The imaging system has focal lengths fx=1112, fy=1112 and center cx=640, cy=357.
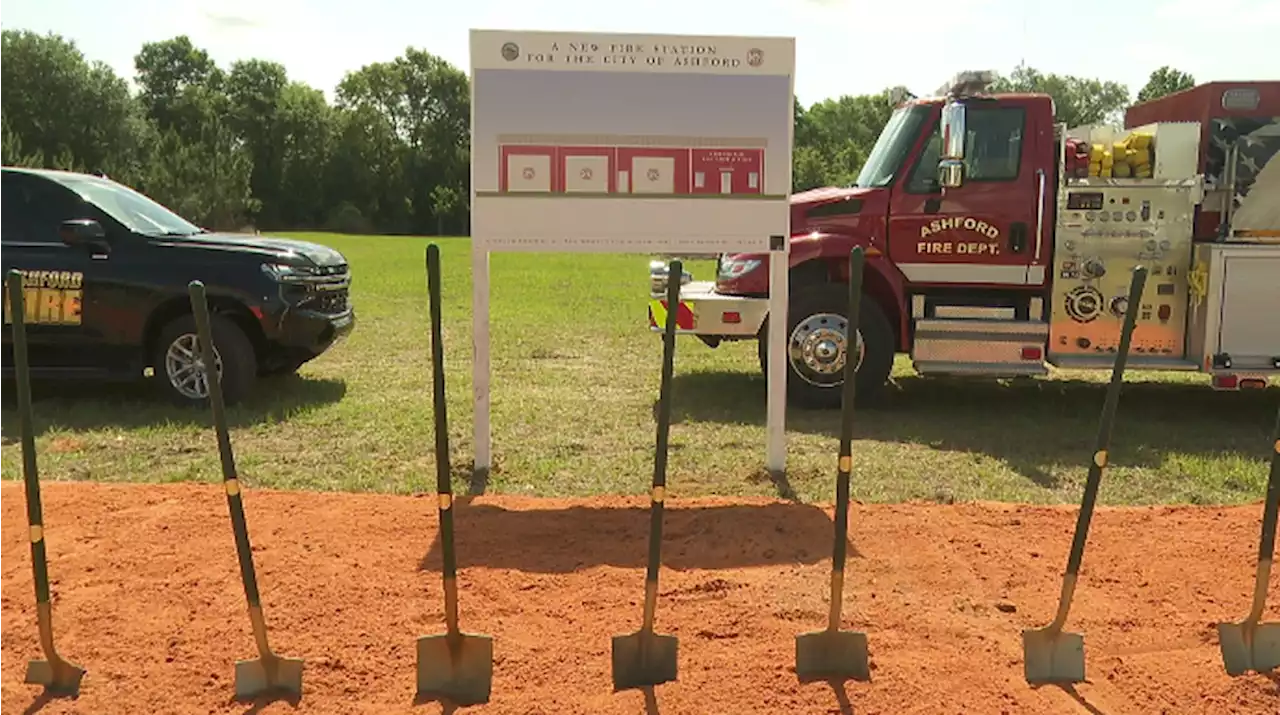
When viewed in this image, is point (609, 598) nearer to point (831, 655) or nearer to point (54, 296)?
point (831, 655)

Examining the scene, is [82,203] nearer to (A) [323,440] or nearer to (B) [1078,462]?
(A) [323,440]

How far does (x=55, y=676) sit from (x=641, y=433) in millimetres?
4932

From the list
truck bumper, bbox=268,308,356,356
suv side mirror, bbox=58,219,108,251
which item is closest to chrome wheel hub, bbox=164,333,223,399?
truck bumper, bbox=268,308,356,356

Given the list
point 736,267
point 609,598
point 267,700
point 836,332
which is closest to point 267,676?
point 267,700

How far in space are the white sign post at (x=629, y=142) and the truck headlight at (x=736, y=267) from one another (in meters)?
2.54

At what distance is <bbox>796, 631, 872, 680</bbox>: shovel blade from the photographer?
403 centimetres

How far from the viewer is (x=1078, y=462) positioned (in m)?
7.73

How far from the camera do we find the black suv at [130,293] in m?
8.81

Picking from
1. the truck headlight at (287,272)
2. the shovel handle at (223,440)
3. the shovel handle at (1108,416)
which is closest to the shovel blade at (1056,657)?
the shovel handle at (1108,416)

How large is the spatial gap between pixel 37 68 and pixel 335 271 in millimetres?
66840

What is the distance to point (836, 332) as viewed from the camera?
29.9 ft

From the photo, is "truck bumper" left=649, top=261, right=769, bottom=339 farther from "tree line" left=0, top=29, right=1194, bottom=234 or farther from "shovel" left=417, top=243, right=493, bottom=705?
"tree line" left=0, top=29, right=1194, bottom=234

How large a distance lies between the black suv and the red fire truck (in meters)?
3.52

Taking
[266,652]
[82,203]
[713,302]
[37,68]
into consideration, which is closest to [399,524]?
[266,652]
